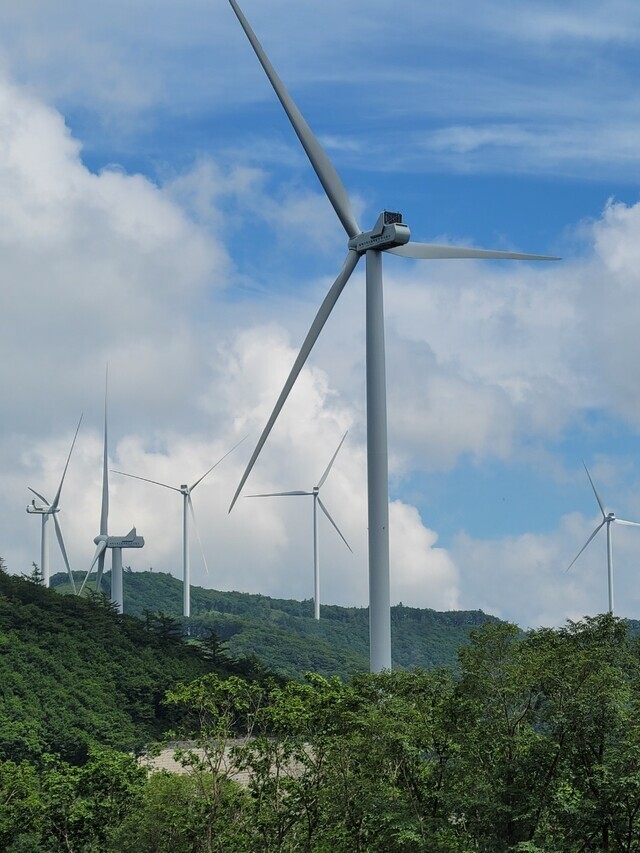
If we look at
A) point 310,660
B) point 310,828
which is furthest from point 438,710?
point 310,660

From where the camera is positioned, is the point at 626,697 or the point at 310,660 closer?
the point at 626,697

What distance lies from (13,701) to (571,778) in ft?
135

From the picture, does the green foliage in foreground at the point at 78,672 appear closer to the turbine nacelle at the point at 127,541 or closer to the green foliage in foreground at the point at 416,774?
the turbine nacelle at the point at 127,541

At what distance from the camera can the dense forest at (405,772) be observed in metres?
26.4

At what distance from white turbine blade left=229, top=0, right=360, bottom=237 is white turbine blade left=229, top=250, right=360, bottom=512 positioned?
180cm

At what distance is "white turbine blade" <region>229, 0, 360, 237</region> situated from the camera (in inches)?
1620

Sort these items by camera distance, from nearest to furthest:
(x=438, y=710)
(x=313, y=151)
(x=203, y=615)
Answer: (x=438, y=710) < (x=313, y=151) < (x=203, y=615)

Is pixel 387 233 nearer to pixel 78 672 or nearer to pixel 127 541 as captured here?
pixel 78 672

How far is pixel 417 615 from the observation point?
655 ft

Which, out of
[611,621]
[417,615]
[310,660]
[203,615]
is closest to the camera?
[611,621]

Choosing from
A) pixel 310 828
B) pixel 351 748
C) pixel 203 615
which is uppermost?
pixel 203 615

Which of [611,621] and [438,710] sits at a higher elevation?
[611,621]

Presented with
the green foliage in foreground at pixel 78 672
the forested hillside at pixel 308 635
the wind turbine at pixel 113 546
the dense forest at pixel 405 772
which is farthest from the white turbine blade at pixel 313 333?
the forested hillside at pixel 308 635

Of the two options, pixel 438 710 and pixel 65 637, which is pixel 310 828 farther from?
pixel 65 637
